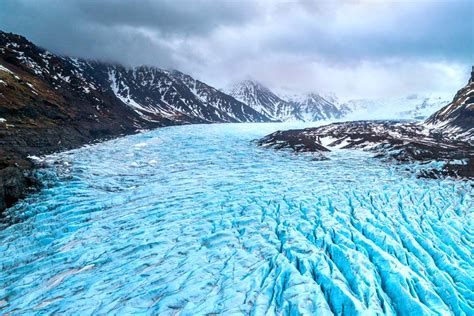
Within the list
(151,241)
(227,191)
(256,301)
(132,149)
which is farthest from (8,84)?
(256,301)

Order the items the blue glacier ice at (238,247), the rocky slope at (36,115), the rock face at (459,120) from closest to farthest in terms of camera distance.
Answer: the blue glacier ice at (238,247) < the rocky slope at (36,115) < the rock face at (459,120)

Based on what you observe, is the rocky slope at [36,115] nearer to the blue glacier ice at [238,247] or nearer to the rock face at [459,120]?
the blue glacier ice at [238,247]

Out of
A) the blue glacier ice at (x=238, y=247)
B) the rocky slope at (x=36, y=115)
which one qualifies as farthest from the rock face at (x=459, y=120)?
the rocky slope at (x=36, y=115)

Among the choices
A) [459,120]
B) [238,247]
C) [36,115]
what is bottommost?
[238,247]

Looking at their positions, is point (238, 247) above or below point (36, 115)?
below

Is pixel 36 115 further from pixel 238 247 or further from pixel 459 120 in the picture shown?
pixel 459 120

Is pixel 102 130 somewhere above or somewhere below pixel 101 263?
above

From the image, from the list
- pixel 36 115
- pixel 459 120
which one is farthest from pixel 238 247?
pixel 459 120

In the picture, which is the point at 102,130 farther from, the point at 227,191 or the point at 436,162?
the point at 436,162
